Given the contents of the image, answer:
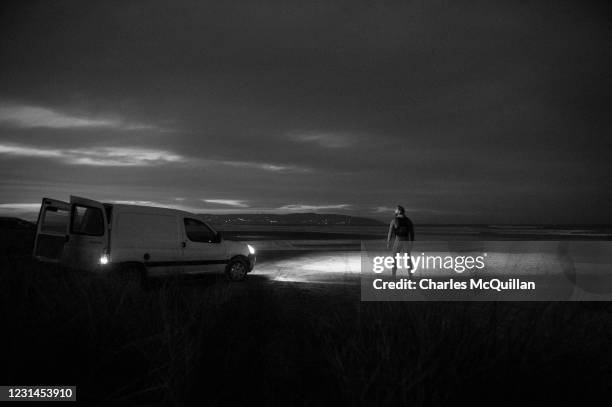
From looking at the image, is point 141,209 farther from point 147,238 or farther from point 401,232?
point 401,232

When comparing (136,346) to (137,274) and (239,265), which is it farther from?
(239,265)

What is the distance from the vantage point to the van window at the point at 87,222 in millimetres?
9093

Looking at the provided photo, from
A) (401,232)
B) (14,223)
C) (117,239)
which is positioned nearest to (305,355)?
(117,239)

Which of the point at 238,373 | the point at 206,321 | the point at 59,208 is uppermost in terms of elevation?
the point at 59,208

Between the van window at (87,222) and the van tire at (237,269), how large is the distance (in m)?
3.37

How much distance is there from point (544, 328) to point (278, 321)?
11.8ft

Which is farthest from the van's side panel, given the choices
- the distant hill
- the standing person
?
the distant hill

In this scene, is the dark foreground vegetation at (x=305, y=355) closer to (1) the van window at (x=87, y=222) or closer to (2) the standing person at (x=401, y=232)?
(1) the van window at (x=87, y=222)

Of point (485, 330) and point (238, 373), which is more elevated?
point (485, 330)

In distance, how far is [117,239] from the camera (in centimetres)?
901

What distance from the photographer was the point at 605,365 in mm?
4094

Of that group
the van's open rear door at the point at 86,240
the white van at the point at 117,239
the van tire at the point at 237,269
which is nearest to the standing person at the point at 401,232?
the van tire at the point at 237,269

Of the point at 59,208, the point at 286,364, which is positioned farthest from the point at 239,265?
the point at 286,364

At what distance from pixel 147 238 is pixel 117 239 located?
0.72 metres
